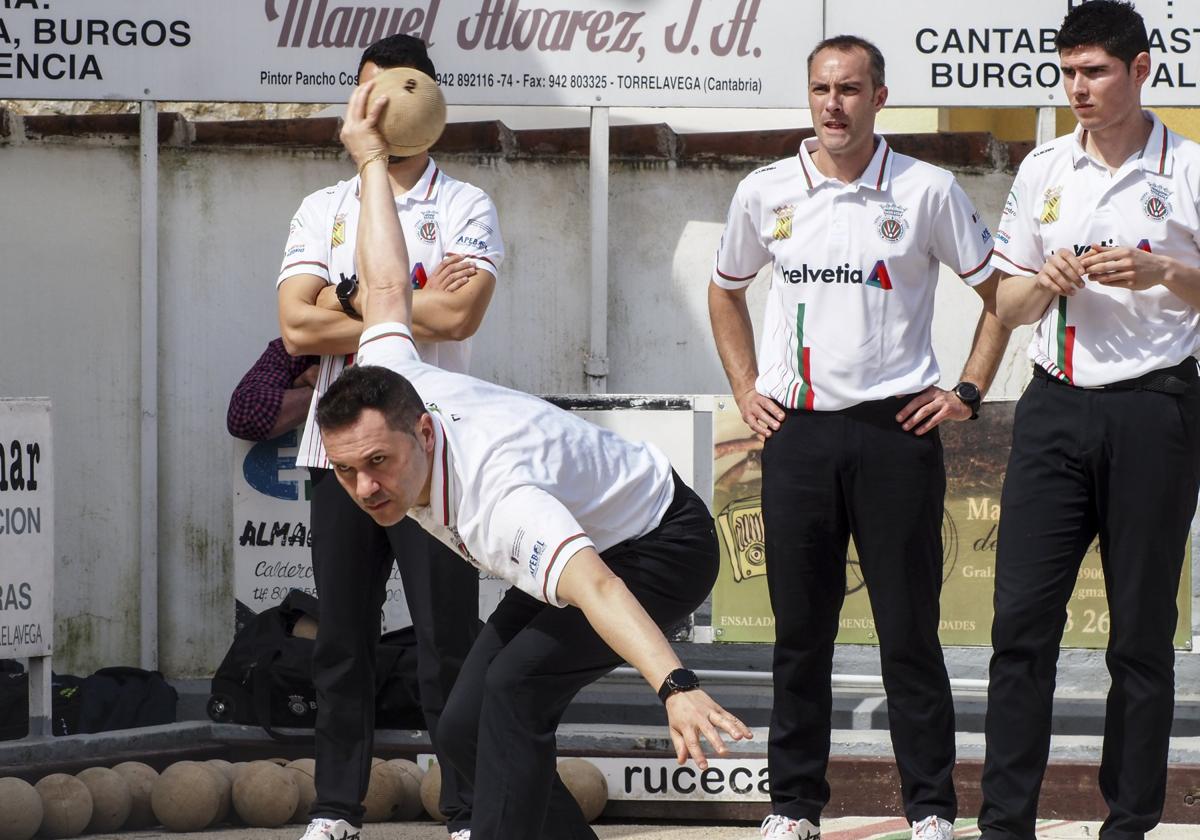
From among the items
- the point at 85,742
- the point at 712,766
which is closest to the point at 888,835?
the point at 712,766

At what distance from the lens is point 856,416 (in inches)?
189

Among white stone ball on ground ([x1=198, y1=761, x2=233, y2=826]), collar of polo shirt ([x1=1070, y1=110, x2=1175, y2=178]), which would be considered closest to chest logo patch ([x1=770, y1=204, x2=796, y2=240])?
collar of polo shirt ([x1=1070, y1=110, x2=1175, y2=178])

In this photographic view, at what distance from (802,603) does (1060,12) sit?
3512 mm

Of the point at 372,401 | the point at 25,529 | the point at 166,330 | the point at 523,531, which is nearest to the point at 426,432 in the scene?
the point at 372,401

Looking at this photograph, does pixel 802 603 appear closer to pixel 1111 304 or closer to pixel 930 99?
pixel 1111 304

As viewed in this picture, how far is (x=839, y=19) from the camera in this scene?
721cm

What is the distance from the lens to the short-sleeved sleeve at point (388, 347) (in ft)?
13.9

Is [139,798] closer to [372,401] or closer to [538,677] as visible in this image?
[538,677]

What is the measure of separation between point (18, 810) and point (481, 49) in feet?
12.0

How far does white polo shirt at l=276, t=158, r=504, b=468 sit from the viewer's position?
202 inches

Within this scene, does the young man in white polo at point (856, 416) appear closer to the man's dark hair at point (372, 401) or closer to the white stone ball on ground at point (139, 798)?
the man's dark hair at point (372, 401)

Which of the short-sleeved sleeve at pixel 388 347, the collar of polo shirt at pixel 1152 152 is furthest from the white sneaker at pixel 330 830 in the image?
the collar of polo shirt at pixel 1152 152

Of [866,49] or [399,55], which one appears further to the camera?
[399,55]

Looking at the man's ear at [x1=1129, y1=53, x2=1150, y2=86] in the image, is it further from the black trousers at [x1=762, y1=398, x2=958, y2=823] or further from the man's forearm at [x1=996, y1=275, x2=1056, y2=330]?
the black trousers at [x1=762, y1=398, x2=958, y2=823]
